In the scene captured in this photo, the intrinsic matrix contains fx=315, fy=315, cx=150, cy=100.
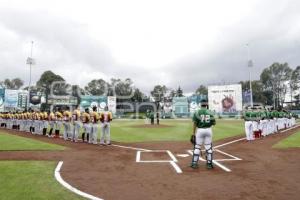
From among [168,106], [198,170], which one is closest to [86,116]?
[198,170]

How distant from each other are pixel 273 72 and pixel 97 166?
104569 mm

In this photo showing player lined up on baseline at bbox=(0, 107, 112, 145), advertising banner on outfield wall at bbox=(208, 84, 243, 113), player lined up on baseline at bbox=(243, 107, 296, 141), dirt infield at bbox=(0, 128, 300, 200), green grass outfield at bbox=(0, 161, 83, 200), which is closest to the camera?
green grass outfield at bbox=(0, 161, 83, 200)

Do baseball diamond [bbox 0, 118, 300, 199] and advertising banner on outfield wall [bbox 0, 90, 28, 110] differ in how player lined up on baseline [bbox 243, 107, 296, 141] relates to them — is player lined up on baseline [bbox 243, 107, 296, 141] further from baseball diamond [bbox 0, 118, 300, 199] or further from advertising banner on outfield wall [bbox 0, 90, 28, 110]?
advertising banner on outfield wall [bbox 0, 90, 28, 110]

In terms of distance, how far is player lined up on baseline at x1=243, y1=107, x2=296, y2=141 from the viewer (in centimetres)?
1961

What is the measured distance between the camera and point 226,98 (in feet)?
226

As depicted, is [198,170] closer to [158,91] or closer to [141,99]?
[141,99]

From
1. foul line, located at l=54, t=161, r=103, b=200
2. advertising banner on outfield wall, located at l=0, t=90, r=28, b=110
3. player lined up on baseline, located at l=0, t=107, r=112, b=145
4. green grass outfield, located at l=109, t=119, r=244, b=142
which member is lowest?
foul line, located at l=54, t=161, r=103, b=200

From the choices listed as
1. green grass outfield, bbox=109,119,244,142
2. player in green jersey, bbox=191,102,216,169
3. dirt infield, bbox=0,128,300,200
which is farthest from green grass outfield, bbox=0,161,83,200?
green grass outfield, bbox=109,119,244,142

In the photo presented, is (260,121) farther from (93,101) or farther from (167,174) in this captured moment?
(93,101)

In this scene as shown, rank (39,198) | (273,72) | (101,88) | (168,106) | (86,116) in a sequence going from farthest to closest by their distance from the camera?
(101,88), (273,72), (168,106), (86,116), (39,198)

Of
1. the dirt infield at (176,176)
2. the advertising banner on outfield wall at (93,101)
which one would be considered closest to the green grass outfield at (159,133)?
the dirt infield at (176,176)

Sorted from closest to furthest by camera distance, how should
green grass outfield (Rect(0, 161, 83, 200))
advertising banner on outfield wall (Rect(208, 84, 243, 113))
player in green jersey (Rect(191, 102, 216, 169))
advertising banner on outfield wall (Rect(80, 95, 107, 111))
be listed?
green grass outfield (Rect(0, 161, 83, 200))
player in green jersey (Rect(191, 102, 216, 169))
advertising banner on outfield wall (Rect(208, 84, 243, 113))
advertising banner on outfield wall (Rect(80, 95, 107, 111))

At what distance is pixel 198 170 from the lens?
9820 millimetres

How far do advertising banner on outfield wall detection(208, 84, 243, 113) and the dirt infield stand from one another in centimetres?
5574
